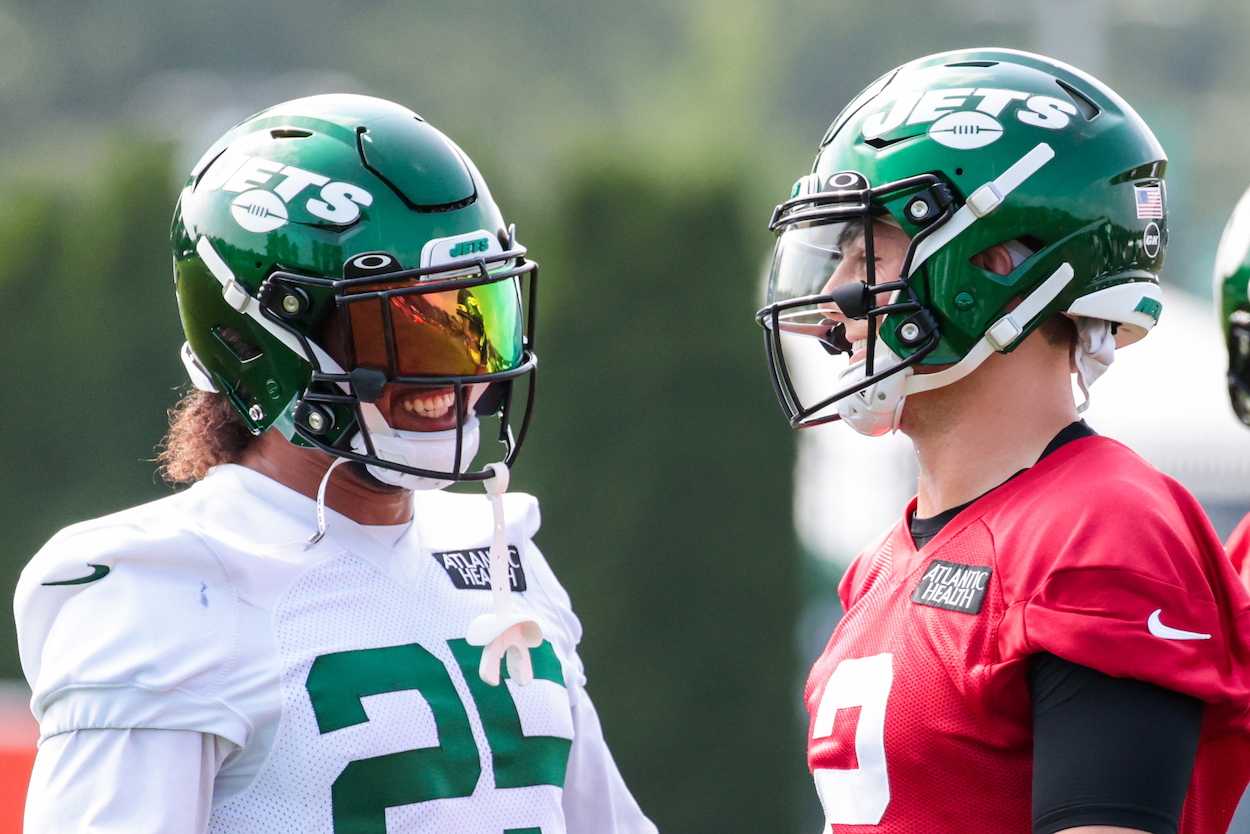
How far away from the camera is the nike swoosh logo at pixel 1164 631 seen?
194cm

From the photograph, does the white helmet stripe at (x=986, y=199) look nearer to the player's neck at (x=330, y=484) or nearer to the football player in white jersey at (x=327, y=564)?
the football player in white jersey at (x=327, y=564)

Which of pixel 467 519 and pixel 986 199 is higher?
pixel 986 199

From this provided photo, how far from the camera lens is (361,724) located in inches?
93.3

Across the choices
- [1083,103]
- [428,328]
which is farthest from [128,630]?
[1083,103]

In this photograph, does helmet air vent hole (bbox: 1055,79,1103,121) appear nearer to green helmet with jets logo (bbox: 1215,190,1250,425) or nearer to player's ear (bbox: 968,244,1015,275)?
player's ear (bbox: 968,244,1015,275)

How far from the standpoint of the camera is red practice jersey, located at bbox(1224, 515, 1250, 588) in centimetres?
316

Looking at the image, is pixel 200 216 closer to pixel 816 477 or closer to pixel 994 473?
pixel 994 473

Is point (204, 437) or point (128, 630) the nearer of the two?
point (128, 630)

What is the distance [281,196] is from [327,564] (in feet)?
2.25

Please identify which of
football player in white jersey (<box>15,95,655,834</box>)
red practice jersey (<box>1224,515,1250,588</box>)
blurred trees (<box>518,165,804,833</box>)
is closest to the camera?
football player in white jersey (<box>15,95,655,834</box>)

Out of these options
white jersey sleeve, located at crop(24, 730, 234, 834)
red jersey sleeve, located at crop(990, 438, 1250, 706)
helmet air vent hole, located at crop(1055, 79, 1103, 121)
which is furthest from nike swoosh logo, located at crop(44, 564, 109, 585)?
helmet air vent hole, located at crop(1055, 79, 1103, 121)

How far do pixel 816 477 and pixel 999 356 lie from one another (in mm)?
5290

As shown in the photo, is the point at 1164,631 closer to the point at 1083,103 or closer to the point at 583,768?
the point at 1083,103

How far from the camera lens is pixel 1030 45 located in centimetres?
2911
